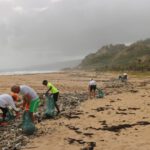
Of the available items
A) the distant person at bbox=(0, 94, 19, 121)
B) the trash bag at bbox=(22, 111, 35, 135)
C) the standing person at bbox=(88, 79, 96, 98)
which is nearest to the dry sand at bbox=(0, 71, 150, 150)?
the trash bag at bbox=(22, 111, 35, 135)

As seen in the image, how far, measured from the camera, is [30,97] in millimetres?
15938

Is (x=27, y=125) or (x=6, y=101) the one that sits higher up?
(x=6, y=101)

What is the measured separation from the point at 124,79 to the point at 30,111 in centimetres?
3378

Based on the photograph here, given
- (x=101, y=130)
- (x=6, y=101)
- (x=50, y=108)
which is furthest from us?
(x=50, y=108)

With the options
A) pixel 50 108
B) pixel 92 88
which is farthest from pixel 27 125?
pixel 92 88

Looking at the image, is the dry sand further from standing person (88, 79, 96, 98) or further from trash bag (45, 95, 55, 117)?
standing person (88, 79, 96, 98)

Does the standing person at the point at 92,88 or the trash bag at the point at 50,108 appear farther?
the standing person at the point at 92,88

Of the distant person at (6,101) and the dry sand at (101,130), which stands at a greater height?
the distant person at (6,101)

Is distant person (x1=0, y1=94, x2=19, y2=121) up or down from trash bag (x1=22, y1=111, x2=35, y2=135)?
up

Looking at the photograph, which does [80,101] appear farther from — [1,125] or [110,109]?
[1,125]

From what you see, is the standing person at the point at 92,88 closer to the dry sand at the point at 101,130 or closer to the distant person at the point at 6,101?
the dry sand at the point at 101,130

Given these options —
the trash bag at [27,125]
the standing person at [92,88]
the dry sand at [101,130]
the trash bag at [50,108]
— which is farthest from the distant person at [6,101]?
the standing person at [92,88]

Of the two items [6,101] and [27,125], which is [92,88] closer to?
[6,101]

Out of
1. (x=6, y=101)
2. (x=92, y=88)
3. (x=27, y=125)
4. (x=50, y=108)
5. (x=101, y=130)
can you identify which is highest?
(x=6, y=101)
